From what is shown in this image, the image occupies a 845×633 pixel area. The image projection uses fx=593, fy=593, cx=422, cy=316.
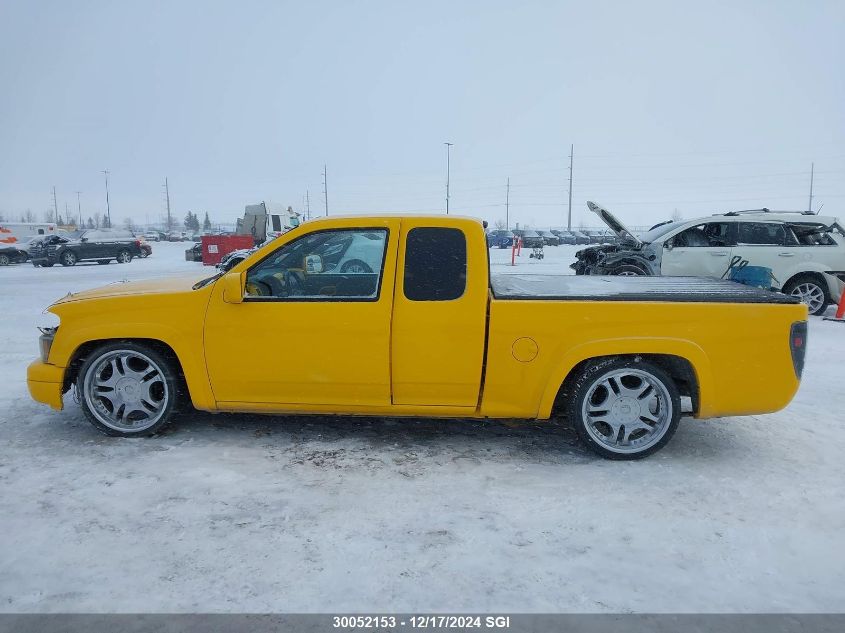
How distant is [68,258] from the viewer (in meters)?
24.7

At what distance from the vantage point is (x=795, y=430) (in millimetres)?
4719

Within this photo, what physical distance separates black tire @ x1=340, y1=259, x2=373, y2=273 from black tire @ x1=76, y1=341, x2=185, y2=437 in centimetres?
147

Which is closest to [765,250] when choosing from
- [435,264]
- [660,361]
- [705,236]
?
[705,236]

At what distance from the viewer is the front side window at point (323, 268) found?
412cm

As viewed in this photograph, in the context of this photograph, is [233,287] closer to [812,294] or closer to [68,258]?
[812,294]

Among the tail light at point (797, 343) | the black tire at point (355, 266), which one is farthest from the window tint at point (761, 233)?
Answer: the black tire at point (355, 266)

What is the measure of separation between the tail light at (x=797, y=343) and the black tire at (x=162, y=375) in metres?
4.28

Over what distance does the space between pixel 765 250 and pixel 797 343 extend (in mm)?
7472

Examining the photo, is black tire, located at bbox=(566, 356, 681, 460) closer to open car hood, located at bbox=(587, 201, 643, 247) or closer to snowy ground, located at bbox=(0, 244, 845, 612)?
snowy ground, located at bbox=(0, 244, 845, 612)

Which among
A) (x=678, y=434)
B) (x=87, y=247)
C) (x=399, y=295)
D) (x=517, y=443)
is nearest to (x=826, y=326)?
(x=678, y=434)

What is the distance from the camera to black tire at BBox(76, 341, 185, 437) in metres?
4.32

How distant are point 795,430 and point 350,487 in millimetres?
3575

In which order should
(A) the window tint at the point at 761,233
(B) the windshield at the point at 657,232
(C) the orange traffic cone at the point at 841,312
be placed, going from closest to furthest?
(C) the orange traffic cone at the point at 841,312 < (A) the window tint at the point at 761,233 < (B) the windshield at the point at 657,232

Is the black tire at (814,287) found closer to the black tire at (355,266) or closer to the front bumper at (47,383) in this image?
the black tire at (355,266)
